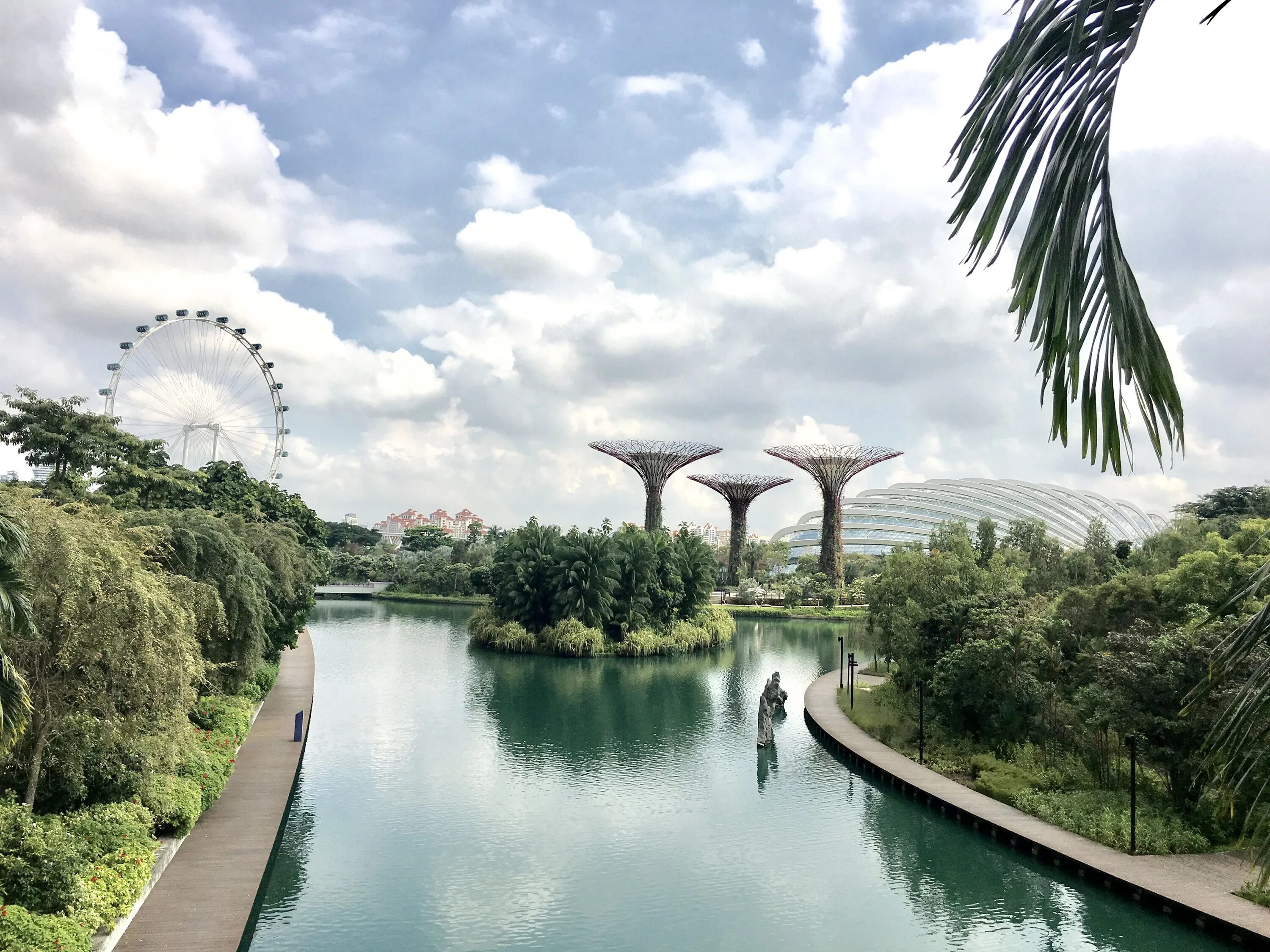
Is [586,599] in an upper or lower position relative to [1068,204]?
lower

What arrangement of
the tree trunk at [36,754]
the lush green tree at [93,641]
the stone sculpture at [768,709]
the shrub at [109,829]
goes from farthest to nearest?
the stone sculpture at [768,709] < the tree trunk at [36,754] < the shrub at [109,829] < the lush green tree at [93,641]

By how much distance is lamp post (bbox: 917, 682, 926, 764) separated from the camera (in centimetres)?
2050

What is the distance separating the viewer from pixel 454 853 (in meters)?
15.1

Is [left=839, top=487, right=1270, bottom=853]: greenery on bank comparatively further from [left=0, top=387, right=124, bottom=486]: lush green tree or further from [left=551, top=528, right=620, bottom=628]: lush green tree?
[left=0, top=387, right=124, bottom=486]: lush green tree

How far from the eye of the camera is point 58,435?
23.3 metres

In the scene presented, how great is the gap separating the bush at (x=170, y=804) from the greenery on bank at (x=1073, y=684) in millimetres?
13156

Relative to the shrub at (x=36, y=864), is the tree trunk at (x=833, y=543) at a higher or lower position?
higher

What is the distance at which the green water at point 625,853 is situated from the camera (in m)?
12.4

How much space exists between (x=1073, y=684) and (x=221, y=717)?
17222 mm

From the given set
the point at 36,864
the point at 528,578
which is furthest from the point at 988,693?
the point at 528,578

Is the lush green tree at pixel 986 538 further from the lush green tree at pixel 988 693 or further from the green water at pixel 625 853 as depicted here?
the lush green tree at pixel 988 693

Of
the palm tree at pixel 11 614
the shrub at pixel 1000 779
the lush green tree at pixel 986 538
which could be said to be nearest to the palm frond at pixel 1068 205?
the palm tree at pixel 11 614

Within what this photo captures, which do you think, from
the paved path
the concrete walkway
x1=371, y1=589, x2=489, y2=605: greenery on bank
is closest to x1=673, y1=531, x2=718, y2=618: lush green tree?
x1=371, y1=589, x2=489, y2=605: greenery on bank

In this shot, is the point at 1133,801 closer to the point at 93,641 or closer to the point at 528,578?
the point at 93,641
